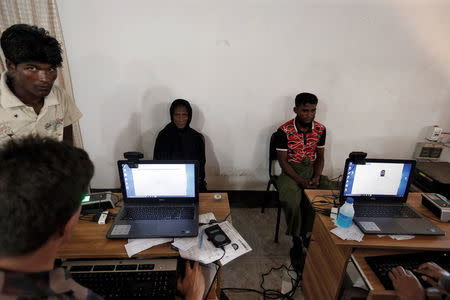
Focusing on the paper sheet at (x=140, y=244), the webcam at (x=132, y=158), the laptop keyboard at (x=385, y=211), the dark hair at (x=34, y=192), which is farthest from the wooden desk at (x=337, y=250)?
the dark hair at (x=34, y=192)

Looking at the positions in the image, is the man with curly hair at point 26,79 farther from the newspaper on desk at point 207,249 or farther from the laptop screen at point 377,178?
the laptop screen at point 377,178

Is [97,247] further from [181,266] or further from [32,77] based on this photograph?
[32,77]

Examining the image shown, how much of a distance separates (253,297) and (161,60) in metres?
2.26

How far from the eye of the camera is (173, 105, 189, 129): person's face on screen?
7.52 ft

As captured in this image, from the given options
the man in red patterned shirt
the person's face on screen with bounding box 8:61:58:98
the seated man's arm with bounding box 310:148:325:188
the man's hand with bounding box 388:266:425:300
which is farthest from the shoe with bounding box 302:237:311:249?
the person's face on screen with bounding box 8:61:58:98

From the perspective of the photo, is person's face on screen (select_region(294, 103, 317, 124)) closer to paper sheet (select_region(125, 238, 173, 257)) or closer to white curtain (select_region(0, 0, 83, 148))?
paper sheet (select_region(125, 238, 173, 257))

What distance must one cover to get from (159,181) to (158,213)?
19 cm

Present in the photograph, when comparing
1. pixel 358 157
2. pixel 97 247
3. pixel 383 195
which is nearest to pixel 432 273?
pixel 383 195

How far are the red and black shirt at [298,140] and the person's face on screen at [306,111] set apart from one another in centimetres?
11

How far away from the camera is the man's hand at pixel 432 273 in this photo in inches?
43.2

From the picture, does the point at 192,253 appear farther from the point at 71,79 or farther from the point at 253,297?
Result: the point at 71,79

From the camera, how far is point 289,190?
86.9 inches

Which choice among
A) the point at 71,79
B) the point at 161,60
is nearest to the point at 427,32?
the point at 161,60

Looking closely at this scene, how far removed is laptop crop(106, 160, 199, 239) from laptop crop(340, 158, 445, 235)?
3.16 feet
